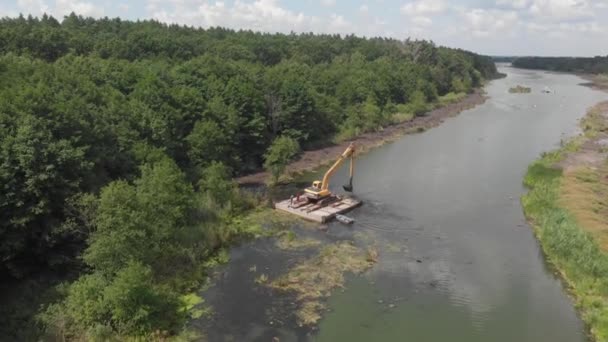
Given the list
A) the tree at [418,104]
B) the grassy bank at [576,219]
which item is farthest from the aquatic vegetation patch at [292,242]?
the tree at [418,104]

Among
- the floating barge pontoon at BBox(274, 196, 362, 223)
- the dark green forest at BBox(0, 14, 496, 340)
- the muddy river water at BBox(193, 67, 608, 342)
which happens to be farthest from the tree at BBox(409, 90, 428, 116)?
the floating barge pontoon at BBox(274, 196, 362, 223)

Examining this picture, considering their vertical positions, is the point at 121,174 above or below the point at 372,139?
above

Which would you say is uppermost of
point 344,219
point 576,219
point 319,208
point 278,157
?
point 278,157

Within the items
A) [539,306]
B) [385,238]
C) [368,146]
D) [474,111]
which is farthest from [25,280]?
[474,111]

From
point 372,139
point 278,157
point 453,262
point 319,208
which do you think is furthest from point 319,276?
point 372,139

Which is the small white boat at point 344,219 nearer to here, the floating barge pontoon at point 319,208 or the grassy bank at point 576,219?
the floating barge pontoon at point 319,208

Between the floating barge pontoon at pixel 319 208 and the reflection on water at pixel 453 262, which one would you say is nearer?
the reflection on water at pixel 453 262

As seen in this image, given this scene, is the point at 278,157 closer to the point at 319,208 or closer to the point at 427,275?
the point at 319,208
